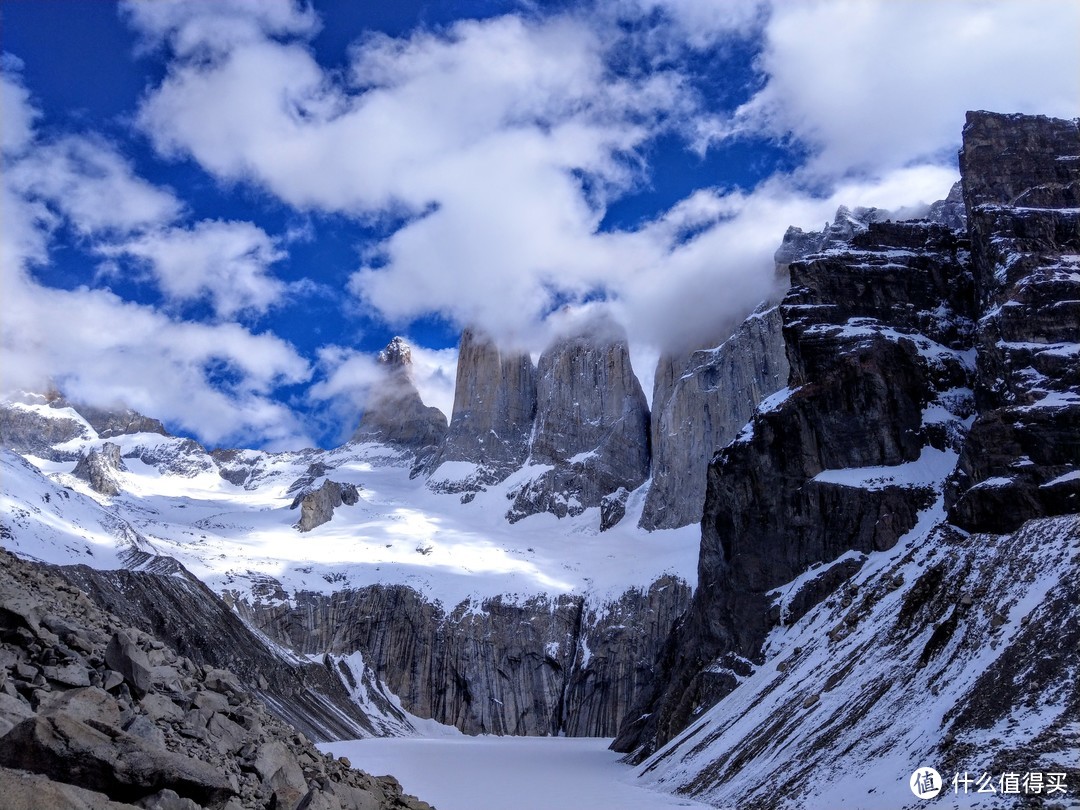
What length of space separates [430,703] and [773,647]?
8175 cm

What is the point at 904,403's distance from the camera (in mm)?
76500

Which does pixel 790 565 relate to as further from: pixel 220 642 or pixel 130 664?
pixel 130 664

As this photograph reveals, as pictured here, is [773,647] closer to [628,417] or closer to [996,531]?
[996,531]

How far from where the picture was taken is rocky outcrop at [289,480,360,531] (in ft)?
583

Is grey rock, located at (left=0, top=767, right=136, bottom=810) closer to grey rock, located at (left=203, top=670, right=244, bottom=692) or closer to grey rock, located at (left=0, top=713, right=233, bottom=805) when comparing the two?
grey rock, located at (left=0, top=713, right=233, bottom=805)

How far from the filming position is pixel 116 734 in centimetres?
1580

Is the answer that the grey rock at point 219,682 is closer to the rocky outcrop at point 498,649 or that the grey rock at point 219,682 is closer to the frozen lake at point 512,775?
the frozen lake at point 512,775

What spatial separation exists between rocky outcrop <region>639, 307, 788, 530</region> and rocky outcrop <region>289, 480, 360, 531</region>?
61.4 metres

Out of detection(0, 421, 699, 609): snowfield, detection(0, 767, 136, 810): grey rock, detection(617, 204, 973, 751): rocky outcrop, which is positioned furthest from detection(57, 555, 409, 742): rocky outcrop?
detection(0, 767, 136, 810): grey rock

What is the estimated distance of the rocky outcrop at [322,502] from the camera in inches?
6998

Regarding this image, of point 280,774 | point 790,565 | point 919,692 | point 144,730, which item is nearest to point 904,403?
point 790,565

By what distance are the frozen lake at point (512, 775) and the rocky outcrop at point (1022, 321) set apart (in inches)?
1122

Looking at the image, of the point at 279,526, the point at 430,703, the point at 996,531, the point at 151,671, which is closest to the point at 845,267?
the point at 996,531

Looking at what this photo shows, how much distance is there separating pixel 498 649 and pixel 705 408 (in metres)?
57.7
